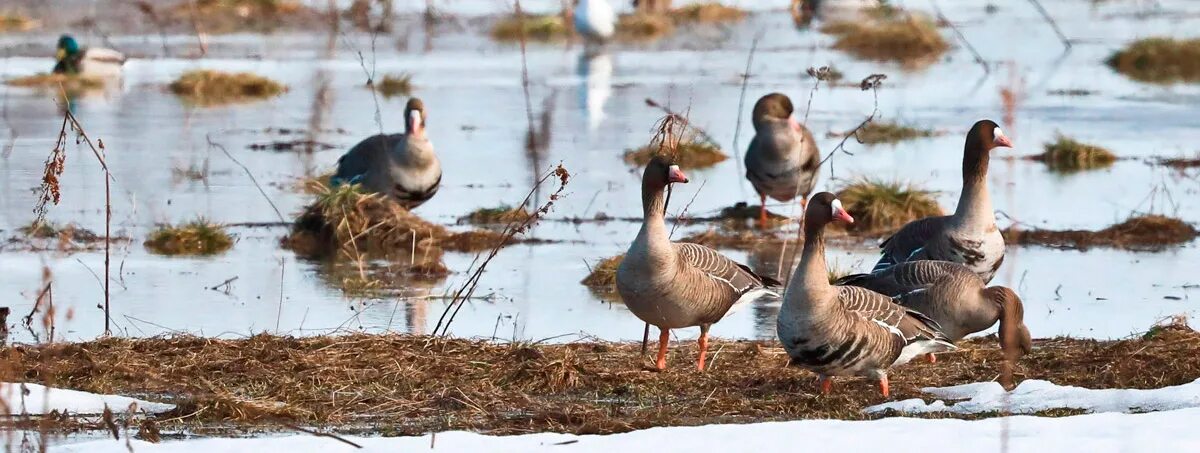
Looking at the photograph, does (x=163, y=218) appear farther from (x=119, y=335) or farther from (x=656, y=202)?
(x=656, y=202)

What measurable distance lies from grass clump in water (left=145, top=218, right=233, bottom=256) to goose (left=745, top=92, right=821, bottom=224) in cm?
425

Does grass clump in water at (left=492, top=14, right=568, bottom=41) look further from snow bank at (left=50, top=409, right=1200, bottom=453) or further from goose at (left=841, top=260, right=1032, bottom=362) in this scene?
snow bank at (left=50, top=409, right=1200, bottom=453)

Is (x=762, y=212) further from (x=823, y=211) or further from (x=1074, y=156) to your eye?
(x=823, y=211)

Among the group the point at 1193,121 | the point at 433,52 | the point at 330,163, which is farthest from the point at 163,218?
the point at 433,52

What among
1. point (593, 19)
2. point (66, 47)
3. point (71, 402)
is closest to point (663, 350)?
point (71, 402)

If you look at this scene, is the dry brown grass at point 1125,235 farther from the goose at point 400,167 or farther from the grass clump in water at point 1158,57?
the grass clump in water at point 1158,57

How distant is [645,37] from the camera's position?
115 ft

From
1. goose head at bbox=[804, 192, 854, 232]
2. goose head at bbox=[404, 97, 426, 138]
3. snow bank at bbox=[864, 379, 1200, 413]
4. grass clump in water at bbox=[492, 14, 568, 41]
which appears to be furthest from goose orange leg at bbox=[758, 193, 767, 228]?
grass clump in water at bbox=[492, 14, 568, 41]

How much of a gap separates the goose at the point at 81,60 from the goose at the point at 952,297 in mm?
18785

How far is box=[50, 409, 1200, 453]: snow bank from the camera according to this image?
21.9ft

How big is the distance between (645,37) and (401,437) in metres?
28.5

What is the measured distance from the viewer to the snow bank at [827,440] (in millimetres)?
6684

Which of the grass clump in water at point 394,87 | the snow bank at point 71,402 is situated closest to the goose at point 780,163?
the snow bank at point 71,402

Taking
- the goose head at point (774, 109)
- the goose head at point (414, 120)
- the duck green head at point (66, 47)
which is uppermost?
the duck green head at point (66, 47)
